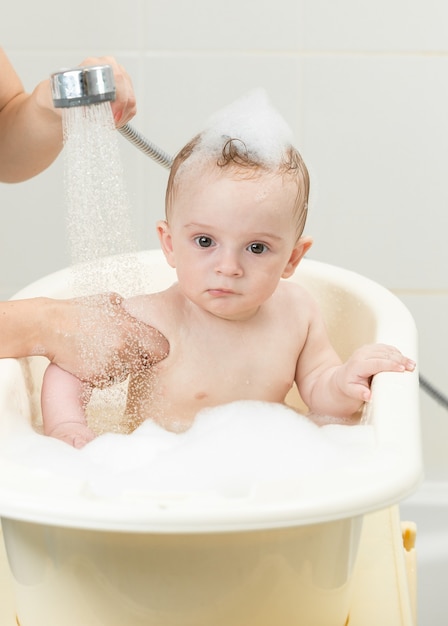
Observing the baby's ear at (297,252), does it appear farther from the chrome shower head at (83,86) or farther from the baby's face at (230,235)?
the chrome shower head at (83,86)

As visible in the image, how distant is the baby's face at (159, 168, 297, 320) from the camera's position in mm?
1069

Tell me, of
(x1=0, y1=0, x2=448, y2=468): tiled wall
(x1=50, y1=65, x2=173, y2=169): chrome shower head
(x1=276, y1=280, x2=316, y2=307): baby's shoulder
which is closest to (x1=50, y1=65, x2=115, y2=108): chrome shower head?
(x1=50, y1=65, x2=173, y2=169): chrome shower head

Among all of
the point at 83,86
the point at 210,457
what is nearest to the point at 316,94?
the point at 83,86

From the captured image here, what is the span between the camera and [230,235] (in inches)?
42.1

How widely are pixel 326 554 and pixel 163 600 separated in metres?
0.15

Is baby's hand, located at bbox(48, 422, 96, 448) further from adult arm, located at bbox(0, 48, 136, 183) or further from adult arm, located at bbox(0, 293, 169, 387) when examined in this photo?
adult arm, located at bbox(0, 48, 136, 183)

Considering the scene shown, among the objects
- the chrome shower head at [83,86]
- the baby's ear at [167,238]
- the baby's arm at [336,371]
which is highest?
the chrome shower head at [83,86]

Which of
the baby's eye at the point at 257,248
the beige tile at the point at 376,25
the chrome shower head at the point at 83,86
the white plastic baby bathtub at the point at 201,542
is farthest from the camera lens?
the beige tile at the point at 376,25

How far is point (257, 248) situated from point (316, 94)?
75 cm

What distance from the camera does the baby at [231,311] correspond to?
107cm

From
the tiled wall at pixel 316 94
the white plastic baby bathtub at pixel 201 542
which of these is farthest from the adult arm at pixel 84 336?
the tiled wall at pixel 316 94

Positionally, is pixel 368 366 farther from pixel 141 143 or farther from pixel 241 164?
pixel 141 143

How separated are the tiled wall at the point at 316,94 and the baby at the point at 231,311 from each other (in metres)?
0.59

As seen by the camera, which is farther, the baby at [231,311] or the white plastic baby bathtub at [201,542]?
the baby at [231,311]
